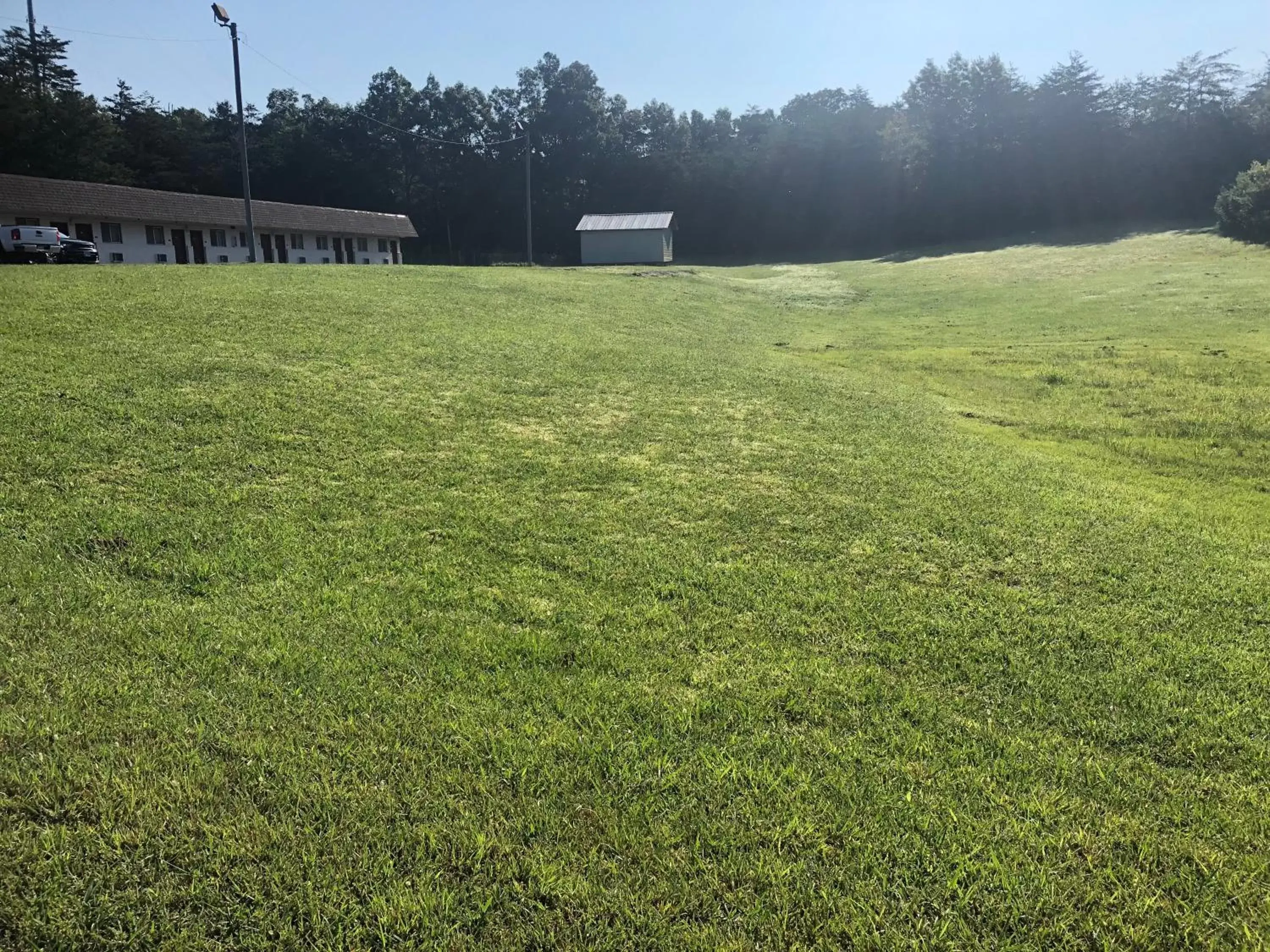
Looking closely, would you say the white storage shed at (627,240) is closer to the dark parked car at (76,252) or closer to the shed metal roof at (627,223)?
the shed metal roof at (627,223)

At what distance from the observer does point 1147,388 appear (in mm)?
11617

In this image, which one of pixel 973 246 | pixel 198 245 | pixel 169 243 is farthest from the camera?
pixel 973 246

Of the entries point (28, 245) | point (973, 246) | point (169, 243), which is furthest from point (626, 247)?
point (28, 245)

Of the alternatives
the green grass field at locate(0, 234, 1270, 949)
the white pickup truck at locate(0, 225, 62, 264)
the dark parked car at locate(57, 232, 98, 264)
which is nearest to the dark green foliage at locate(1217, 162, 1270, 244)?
the green grass field at locate(0, 234, 1270, 949)

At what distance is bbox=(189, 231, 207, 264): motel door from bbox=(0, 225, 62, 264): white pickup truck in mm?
14066

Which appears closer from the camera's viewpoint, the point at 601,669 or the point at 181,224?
the point at 601,669

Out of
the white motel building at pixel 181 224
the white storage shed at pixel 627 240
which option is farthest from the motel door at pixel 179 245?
the white storage shed at pixel 627 240

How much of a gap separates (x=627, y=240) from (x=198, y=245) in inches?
891

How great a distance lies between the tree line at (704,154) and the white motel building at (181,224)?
13.0 m

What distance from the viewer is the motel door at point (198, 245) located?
40.1m

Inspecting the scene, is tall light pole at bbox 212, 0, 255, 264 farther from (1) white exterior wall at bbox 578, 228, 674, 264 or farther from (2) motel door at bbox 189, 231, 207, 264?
(1) white exterior wall at bbox 578, 228, 674, 264

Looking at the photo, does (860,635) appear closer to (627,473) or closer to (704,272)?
(627,473)

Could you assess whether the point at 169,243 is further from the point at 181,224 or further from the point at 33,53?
the point at 33,53

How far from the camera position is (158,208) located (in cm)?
3709
